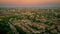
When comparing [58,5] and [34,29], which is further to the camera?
[58,5]

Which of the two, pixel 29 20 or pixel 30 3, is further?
pixel 30 3

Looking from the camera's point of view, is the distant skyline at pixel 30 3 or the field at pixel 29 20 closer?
the field at pixel 29 20

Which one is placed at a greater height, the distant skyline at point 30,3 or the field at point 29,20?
the distant skyline at point 30,3

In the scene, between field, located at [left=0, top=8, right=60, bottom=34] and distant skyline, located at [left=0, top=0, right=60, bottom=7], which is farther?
distant skyline, located at [left=0, top=0, right=60, bottom=7]

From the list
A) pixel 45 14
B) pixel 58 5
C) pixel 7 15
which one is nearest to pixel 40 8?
pixel 45 14

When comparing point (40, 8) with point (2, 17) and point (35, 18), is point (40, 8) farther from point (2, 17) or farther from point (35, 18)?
point (2, 17)

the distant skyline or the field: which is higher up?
the distant skyline

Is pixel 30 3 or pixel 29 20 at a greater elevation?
pixel 30 3

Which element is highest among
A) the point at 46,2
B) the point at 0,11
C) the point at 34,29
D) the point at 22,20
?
the point at 46,2
